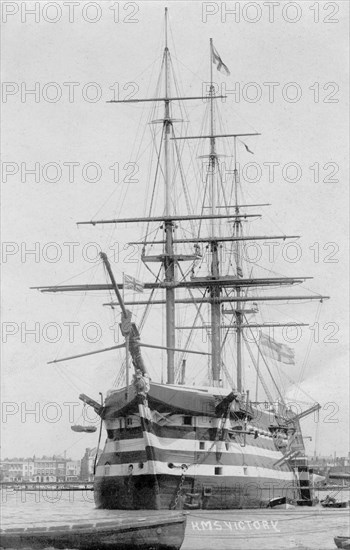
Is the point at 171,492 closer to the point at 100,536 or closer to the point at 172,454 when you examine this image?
the point at 172,454

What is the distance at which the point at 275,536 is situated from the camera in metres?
30.2

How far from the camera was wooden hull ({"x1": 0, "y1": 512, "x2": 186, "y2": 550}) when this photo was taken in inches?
851

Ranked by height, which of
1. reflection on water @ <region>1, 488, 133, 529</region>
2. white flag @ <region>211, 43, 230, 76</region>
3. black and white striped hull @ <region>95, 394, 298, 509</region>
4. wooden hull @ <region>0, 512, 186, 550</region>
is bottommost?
reflection on water @ <region>1, 488, 133, 529</region>

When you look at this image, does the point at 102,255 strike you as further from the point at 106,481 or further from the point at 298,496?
the point at 298,496

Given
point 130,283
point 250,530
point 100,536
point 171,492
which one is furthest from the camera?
point 130,283

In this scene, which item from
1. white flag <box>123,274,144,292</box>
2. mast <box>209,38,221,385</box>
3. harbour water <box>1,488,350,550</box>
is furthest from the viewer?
mast <box>209,38,221,385</box>

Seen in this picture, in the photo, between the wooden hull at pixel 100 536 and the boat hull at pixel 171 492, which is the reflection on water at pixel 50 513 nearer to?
the boat hull at pixel 171 492

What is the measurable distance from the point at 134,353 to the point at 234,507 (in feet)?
24.5

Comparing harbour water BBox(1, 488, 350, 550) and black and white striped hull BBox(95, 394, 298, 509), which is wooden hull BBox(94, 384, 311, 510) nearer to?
black and white striped hull BBox(95, 394, 298, 509)

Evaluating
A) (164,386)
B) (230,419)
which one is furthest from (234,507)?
(164,386)

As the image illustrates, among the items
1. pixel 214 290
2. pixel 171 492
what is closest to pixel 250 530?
pixel 171 492

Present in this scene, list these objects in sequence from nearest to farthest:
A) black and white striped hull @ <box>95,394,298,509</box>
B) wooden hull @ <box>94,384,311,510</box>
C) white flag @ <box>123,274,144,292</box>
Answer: black and white striped hull @ <box>95,394,298,509</box>, wooden hull @ <box>94,384,311,510</box>, white flag @ <box>123,274,144,292</box>

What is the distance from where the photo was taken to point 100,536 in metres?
21.7

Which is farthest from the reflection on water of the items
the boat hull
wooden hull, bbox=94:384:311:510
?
wooden hull, bbox=94:384:311:510
